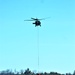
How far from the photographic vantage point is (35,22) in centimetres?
9575
